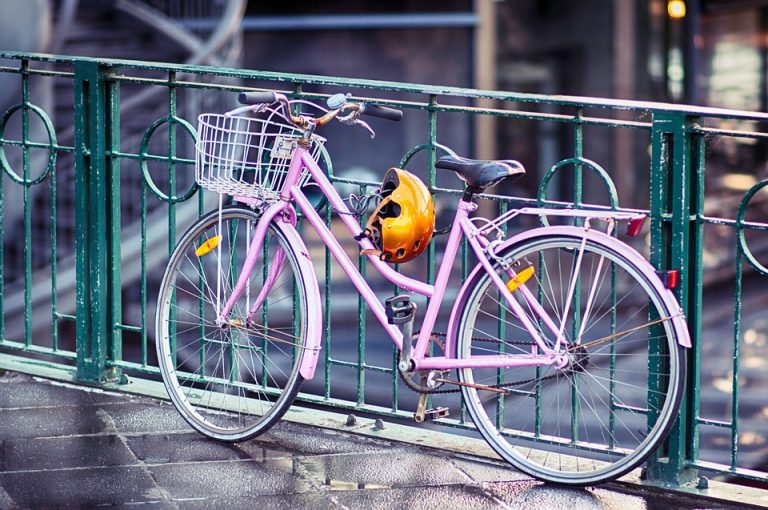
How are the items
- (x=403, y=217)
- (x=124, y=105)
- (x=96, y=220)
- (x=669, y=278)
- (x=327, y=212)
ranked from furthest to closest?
(x=124, y=105) < (x=96, y=220) < (x=327, y=212) < (x=403, y=217) < (x=669, y=278)

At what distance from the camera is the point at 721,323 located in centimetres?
1730

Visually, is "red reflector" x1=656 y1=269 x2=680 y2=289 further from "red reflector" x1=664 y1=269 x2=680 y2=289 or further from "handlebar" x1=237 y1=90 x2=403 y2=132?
"handlebar" x1=237 y1=90 x2=403 y2=132

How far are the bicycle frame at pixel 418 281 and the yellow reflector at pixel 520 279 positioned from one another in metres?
0.03

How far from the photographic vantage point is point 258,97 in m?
4.66

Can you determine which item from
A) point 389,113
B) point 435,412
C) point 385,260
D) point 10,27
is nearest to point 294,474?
point 435,412

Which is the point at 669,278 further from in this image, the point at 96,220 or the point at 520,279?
the point at 96,220

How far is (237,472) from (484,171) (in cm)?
147

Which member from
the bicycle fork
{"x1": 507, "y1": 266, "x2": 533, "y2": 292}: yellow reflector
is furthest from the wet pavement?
{"x1": 507, "y1": 266, "x2": 533, "y2": 292}: yellow reflector

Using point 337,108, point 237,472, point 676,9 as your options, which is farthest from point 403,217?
→ point 676,9

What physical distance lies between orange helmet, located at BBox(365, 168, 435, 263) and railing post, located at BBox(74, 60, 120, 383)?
1.76 meters

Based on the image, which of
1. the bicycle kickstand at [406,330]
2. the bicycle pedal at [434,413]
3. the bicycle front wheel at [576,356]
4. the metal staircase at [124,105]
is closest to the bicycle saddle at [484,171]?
the bicycle front wheel at [576,356]

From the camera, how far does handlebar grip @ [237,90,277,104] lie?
4633mm

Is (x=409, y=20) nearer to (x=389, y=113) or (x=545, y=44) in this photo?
(x=545, y=44)

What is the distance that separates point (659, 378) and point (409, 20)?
534 inches
